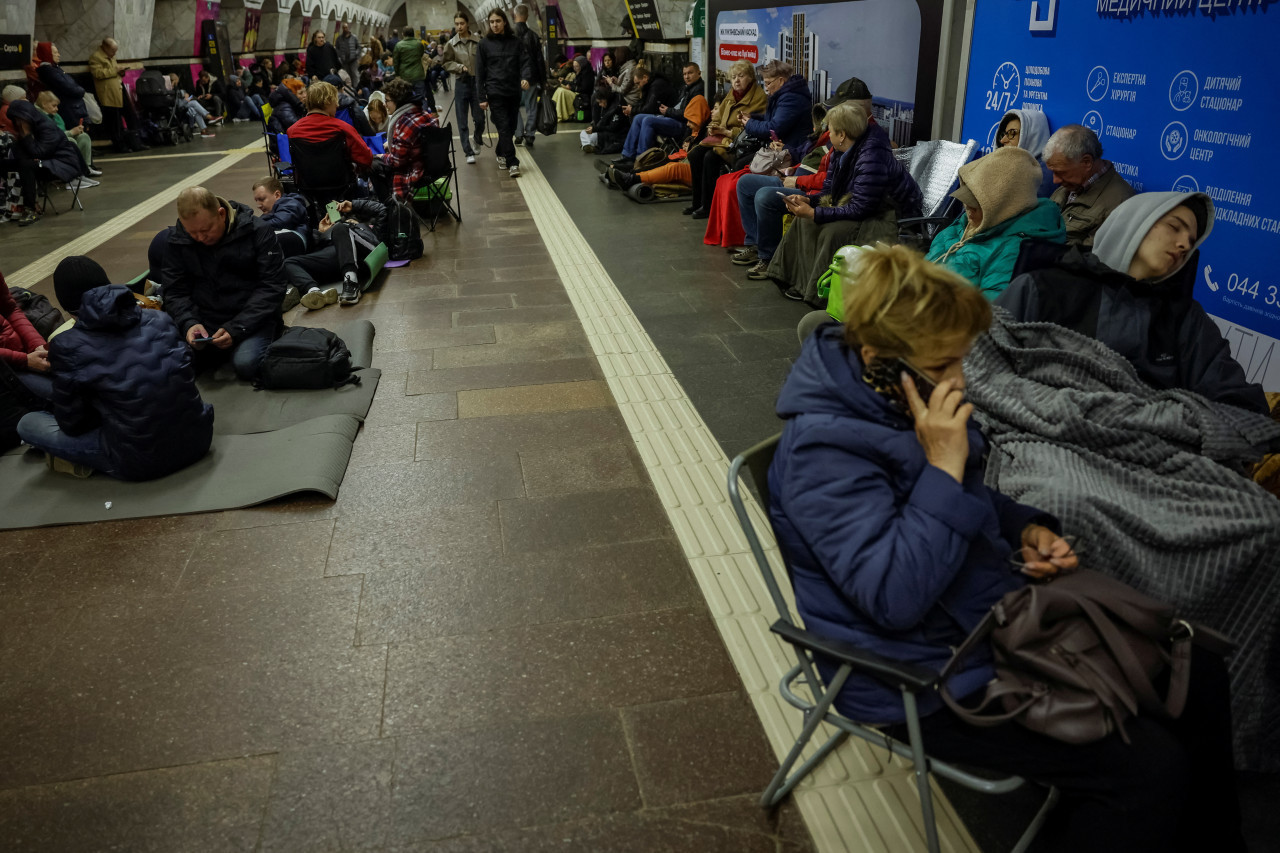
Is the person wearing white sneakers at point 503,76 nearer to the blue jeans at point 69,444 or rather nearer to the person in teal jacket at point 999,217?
the blue jeans at point 69,444

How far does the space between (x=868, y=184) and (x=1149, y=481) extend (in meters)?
3.49

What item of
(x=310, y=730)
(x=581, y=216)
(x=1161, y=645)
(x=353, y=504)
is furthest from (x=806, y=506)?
(x=581, y=216)

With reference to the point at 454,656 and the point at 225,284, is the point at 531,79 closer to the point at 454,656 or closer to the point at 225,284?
the point at 225,284

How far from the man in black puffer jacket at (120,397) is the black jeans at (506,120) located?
838 centimetres

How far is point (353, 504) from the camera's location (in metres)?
3.51

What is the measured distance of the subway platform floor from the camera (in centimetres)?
209

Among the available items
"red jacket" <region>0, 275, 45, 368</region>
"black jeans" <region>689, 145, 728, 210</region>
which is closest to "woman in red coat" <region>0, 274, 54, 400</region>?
"red jacket" <region>0, 275, 45, 368</region>

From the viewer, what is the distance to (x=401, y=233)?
7391 millimetres

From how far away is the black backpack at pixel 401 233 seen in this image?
734 cm

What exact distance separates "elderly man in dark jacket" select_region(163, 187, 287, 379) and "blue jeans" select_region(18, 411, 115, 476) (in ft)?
3.08

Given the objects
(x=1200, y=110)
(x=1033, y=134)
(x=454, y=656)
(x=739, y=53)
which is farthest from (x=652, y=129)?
(x=454, y=656)

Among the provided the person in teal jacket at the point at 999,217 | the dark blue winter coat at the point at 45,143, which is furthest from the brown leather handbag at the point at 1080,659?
the dark blue winter coat at the point at 45,143

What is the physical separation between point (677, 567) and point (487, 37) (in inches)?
400

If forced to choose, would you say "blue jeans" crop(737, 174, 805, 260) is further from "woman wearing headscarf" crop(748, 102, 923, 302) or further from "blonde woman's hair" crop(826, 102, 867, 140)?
"blonde woman's hair" crop(826, 102, 867, 140)
